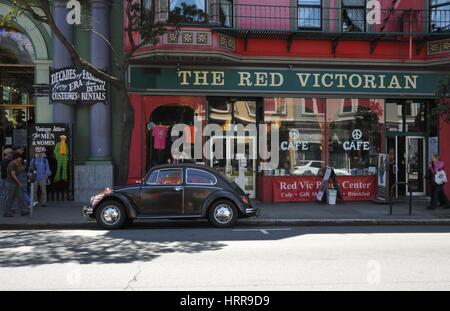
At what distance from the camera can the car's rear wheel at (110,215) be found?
39.4 ft

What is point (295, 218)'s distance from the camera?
532 inches

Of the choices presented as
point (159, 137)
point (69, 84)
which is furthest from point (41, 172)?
point (159, 137)

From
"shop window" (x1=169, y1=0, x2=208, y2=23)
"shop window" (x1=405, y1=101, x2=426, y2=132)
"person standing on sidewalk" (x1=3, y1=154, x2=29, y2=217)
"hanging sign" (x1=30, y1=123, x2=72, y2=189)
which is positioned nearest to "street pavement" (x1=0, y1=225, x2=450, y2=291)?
"person standing on sidewalk" (x1=3, y1=154, x2=29, y2=217)

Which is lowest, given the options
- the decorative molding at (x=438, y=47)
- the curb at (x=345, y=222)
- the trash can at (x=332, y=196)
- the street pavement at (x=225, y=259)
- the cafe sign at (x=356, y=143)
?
the curb at (x=345, y=222)

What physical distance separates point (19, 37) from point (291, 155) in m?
10.2

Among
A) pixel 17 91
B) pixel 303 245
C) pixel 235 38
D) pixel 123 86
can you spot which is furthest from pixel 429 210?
pixel 17 91

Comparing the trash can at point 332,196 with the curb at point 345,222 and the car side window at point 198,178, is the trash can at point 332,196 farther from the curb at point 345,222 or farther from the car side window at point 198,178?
the car side window at point 198,178

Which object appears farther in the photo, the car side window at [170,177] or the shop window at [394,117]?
the shop window at [394,117]

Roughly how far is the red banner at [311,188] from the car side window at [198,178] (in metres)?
5.41

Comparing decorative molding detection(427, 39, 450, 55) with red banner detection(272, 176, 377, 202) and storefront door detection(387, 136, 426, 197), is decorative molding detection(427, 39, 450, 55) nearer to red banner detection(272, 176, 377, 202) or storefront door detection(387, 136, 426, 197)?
storefront door detection(387, 136, 426, 197)

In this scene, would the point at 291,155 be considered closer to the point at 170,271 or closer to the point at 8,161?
the point at 8,161

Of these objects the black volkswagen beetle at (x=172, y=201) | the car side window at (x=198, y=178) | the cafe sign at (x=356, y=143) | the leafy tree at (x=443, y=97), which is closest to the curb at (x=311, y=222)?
the black volkswagen beetle at (x=172, y=201)

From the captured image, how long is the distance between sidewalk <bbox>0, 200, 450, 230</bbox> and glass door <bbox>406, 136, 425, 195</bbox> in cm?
290

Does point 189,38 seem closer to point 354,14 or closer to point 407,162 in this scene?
point 354,14
